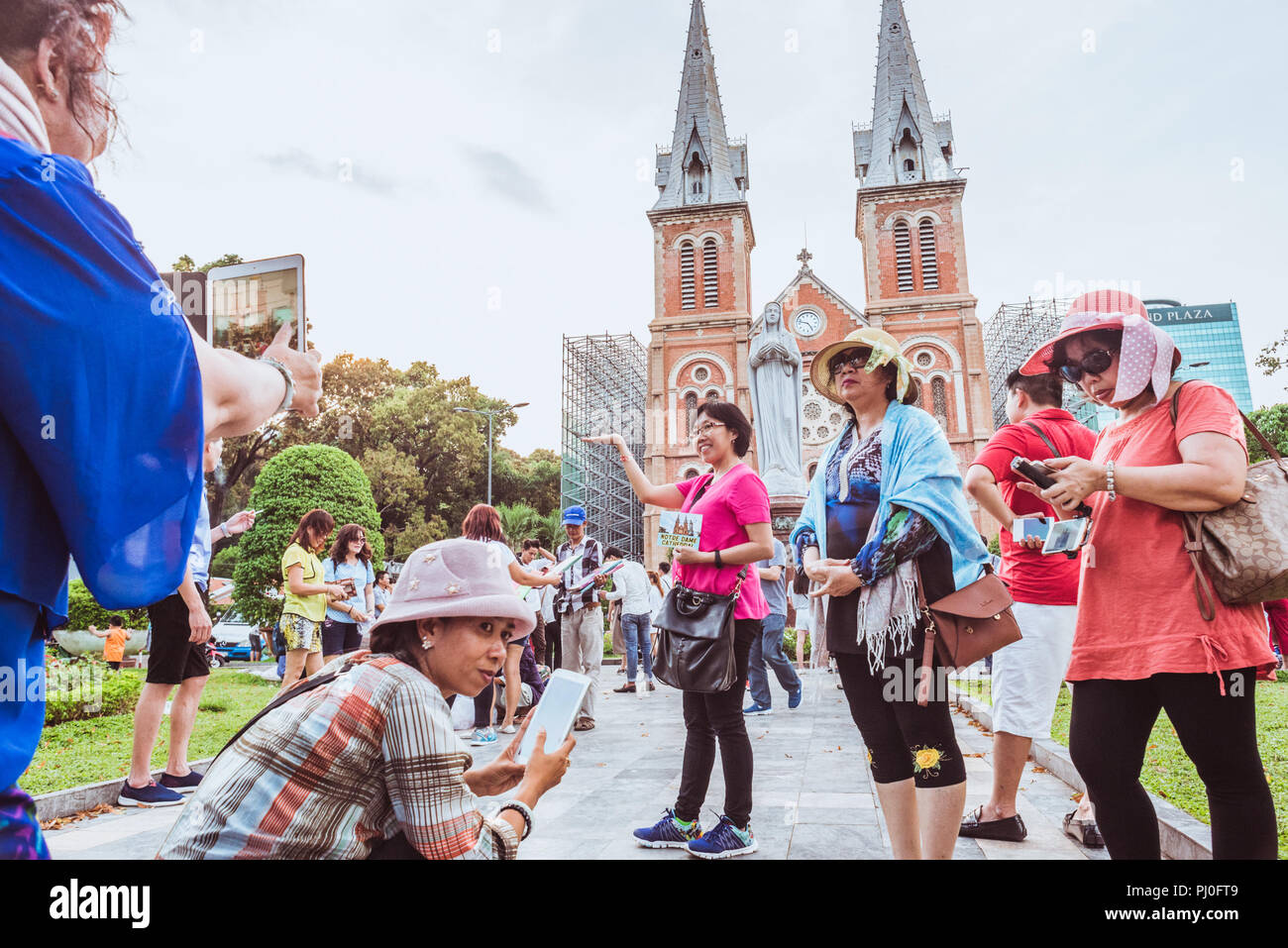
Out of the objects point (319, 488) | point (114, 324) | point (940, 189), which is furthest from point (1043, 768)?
point (940, 189)

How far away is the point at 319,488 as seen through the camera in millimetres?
17875

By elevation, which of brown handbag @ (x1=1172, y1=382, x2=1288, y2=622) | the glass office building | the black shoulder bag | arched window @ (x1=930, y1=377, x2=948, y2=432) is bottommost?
the black shoulder bag

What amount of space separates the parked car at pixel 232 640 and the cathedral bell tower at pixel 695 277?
19.4 m

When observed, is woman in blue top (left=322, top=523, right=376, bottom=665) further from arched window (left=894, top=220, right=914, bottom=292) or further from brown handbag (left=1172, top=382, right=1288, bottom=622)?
arched window (left=894, top=220, right=914, bottom=292)

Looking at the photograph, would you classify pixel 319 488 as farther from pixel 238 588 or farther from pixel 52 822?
pixel 52 822

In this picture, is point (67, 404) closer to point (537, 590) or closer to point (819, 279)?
point (537, 590)

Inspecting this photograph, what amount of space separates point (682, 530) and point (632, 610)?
659cm

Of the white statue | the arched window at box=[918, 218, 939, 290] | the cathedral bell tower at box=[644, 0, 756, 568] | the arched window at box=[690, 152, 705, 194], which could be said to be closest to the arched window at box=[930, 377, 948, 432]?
the arched window at box=[918, 218, 939, 290]

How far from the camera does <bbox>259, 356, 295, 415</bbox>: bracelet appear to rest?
124 cm

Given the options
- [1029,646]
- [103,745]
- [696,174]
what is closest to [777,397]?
[103,745]

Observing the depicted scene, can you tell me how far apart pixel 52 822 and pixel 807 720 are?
5899 millimetres

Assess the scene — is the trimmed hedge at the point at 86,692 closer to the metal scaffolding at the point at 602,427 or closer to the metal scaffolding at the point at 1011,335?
the metal scaffolding at the point at 602,427

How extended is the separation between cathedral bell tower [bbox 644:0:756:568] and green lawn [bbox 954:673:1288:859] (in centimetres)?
3278

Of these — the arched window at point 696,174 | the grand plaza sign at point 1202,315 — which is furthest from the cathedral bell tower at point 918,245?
the grand plaza sign at point 1202,315
